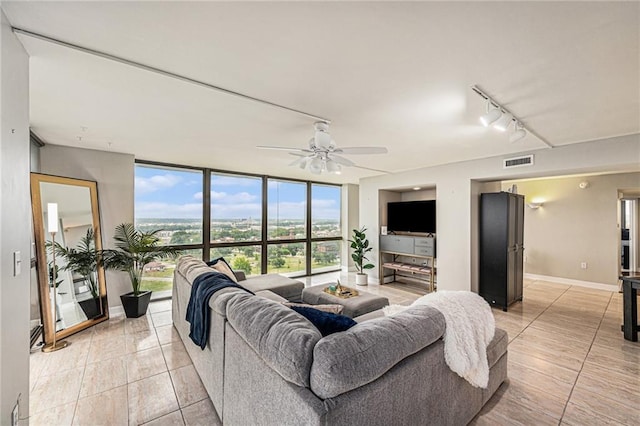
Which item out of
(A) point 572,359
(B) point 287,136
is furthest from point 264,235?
(A) point 572,359

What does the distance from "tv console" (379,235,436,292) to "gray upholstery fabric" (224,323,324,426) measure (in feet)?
14.6

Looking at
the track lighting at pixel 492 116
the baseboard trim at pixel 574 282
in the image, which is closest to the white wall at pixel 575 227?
the baseboard trim at pixel 574 282

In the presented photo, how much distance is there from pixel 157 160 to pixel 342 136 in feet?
10.9

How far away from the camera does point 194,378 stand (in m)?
2.40

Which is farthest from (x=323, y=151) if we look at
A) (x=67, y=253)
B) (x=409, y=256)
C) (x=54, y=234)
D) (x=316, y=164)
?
(x=409, y=256)

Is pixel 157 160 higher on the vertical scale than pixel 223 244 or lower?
higher

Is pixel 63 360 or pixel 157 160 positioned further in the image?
pixel 157 160

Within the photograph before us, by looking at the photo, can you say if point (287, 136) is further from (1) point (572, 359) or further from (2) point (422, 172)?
(1) point (572, 359)

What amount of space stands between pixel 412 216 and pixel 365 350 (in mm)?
4945

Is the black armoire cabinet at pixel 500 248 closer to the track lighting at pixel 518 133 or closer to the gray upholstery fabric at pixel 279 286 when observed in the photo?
the track lighting at pixel 518 133

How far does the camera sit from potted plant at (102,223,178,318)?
12.4 ft

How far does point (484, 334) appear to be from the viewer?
188cm

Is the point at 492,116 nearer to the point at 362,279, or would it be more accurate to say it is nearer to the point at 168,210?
the point at 362,279

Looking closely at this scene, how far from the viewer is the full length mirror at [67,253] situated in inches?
118
